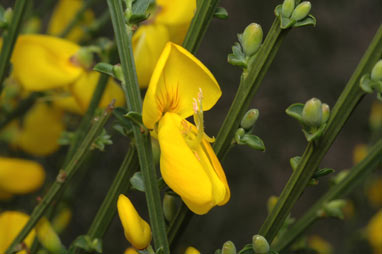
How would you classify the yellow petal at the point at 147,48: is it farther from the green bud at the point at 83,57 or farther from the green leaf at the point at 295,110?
the green leaf at the point at 295,110

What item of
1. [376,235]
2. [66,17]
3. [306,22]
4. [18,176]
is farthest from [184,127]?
[376,235]

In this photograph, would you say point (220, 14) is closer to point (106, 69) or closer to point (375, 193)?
point (106, 69)

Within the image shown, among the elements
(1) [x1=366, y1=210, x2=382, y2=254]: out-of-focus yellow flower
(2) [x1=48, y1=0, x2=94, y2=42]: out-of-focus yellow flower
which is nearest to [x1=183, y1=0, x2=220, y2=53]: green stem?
(2) [x1=48, y1=0, x2=94, y2=42]: out-of-focus yellow flower

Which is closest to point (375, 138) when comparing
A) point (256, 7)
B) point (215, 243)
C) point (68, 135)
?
point (215, 243)

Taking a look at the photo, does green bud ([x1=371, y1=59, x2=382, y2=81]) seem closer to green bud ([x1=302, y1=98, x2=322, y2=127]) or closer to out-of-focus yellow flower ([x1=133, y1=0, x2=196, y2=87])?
green bud ([x1=302, y1=98, x2=322, y2=127])

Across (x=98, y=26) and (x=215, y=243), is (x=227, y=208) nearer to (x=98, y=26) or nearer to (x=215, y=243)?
(x=215, y=243)

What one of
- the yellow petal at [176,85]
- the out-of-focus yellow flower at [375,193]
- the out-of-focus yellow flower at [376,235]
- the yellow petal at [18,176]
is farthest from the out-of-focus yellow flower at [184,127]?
the out-of-focus yellow flower at [375,193]
